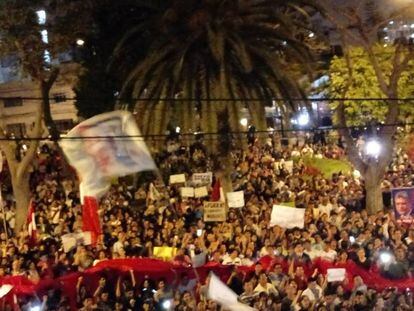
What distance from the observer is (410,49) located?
65.8 feet

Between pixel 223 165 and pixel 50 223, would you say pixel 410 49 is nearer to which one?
pixel 223 165

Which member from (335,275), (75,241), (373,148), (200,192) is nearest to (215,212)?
(200,192)

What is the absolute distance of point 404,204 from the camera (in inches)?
644

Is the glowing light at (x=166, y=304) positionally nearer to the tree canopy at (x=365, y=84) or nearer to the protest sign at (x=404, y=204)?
the protest sign at (x=404, y=204)

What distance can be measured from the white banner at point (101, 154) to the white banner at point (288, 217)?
17.0 feet

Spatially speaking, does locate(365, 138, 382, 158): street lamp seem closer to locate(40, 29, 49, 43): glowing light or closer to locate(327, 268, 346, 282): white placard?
locate(327, 268, 346, 282): white placard

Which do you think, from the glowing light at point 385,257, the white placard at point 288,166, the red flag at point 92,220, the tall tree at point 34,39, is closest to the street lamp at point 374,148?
the white placard at point 288,166

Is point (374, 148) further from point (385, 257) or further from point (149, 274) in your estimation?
point (149, 274)

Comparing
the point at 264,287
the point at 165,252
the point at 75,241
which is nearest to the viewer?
the point at 264,287

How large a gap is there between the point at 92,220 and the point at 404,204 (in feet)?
21.3

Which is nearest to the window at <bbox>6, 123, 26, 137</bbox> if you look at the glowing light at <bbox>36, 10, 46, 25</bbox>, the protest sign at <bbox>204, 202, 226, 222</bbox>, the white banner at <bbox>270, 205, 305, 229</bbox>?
the glowing light at <bbox>36, 10, 46, 25</bbox>

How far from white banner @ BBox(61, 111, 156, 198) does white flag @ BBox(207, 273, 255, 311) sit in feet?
7.05

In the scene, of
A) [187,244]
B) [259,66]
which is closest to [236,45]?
[259,66]

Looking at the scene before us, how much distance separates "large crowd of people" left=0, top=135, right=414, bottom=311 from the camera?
39.3 feet
